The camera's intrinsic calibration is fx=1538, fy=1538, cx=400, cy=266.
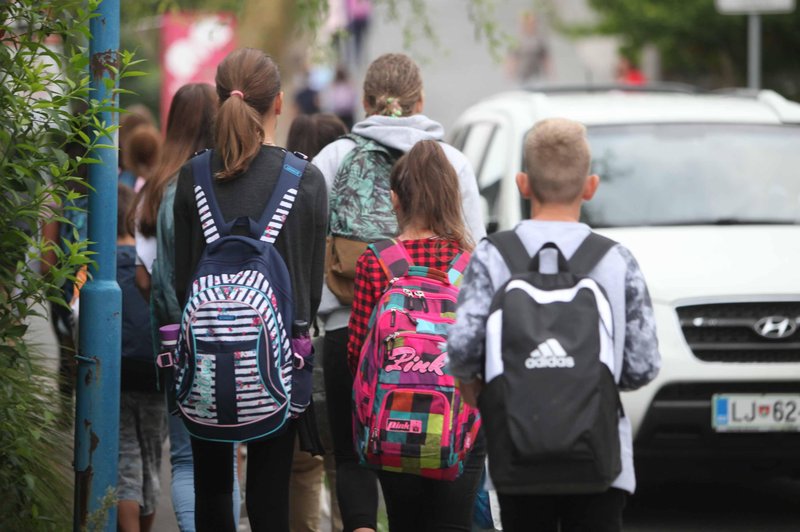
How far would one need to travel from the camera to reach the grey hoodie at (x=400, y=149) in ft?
18.2

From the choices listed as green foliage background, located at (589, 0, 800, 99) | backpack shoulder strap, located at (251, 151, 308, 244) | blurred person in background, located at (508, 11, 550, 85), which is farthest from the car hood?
blurred person in background, located at (508, 11, 550, 85)

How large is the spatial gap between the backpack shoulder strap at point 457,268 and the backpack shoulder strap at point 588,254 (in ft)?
3.09

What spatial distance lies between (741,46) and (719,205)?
43.8 ft

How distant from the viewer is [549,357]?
3906 millimetres

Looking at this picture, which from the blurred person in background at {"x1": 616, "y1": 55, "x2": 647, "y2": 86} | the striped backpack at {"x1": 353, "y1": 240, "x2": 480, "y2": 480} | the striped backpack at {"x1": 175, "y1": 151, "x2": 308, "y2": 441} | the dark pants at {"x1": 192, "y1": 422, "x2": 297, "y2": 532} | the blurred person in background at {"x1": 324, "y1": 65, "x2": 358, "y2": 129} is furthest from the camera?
the blurred person in background at {"x1": 324, "y1": 65, "x2": 358, "y2": 129}

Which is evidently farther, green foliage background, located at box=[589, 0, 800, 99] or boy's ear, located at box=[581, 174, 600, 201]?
green foliage background, located at box=[589, 0, 800, 99]

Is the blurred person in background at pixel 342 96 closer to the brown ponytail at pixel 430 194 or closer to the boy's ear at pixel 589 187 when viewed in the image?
the brown ponytail at pixel 430 194

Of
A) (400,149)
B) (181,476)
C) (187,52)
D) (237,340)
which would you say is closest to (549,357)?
(237,340)

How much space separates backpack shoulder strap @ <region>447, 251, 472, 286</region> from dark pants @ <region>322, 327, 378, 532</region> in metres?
0.67

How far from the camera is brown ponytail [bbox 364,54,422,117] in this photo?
19.3 feet

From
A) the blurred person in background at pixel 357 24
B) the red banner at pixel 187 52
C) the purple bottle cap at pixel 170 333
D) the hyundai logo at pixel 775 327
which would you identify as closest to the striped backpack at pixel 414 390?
the purple bottle cap at pixel 170 333

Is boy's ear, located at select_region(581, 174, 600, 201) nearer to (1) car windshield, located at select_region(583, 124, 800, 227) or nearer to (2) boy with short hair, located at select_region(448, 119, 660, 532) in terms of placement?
(2) boy with short hair, located at select_region(448, 119, 660, 532)

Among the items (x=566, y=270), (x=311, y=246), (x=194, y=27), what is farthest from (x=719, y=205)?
(x=194, y=27)

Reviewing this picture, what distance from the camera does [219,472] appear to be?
16.4ft
